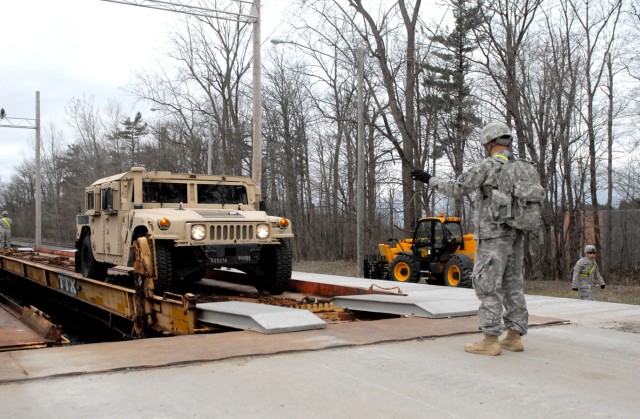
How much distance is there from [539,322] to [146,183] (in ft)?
18.3

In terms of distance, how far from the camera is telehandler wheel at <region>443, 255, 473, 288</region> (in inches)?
585

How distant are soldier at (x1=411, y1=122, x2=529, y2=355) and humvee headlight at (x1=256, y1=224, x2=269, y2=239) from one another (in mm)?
3545

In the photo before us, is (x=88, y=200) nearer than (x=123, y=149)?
Yes

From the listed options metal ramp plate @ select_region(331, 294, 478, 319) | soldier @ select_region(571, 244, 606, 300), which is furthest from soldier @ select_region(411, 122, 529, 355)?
soldier @ select_region(571, 244, 606, 300)

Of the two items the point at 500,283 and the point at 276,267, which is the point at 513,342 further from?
the point at 276,267

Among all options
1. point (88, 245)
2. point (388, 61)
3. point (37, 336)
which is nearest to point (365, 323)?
point (37, 336)

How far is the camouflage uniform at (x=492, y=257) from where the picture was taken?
4801mm

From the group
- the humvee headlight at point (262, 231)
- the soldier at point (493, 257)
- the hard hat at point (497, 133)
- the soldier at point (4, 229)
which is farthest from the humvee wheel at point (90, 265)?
the soldier at point (4, 229)

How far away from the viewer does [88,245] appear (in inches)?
400

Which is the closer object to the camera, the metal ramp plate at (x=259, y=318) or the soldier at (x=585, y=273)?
the metal ramp plate at (x=259, y=318)

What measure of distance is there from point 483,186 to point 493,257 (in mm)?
580

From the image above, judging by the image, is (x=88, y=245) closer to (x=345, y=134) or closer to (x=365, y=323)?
(x=365, y=323)

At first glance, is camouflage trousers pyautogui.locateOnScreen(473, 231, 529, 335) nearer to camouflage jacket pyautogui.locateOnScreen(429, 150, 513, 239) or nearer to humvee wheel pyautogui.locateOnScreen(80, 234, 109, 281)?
camouflage jacket pyautogui.locateOnScreen(429, 150, 513, 239)

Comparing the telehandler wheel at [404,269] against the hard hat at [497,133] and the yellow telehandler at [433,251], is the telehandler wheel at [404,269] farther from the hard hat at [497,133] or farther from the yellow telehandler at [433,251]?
the hard hat at [497,133]
